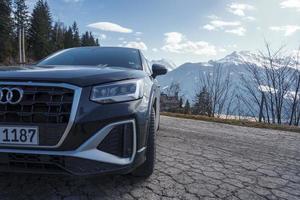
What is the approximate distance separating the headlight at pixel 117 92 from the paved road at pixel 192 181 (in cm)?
83

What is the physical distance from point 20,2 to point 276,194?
62.0m

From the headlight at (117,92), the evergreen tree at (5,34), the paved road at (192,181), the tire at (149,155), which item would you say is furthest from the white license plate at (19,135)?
the evergreen tree at (5,34)

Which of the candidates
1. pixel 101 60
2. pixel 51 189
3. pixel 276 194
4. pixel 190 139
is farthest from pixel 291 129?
pixel 51 189

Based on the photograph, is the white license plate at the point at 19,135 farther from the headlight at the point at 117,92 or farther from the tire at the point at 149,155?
the tire at the point at 149,155

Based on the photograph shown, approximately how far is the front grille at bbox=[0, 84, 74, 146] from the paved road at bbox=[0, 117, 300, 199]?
653 millimetres

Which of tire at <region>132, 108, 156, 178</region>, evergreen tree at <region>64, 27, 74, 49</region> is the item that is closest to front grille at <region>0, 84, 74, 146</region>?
tire at <region>132, 108, 156, 178</region>

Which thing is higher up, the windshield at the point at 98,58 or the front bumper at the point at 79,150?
the windshield at the point at 98,58

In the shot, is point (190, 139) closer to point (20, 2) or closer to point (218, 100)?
point (218, 100)

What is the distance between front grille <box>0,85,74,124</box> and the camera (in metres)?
1.96

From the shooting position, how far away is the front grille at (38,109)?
1.96 meters

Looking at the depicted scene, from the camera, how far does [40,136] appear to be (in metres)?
1.96

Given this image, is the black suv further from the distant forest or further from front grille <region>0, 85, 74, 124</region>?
the distant forest

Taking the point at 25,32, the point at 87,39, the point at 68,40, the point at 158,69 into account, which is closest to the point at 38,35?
the point at 25,32

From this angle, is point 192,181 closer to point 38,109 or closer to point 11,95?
point 38,109
